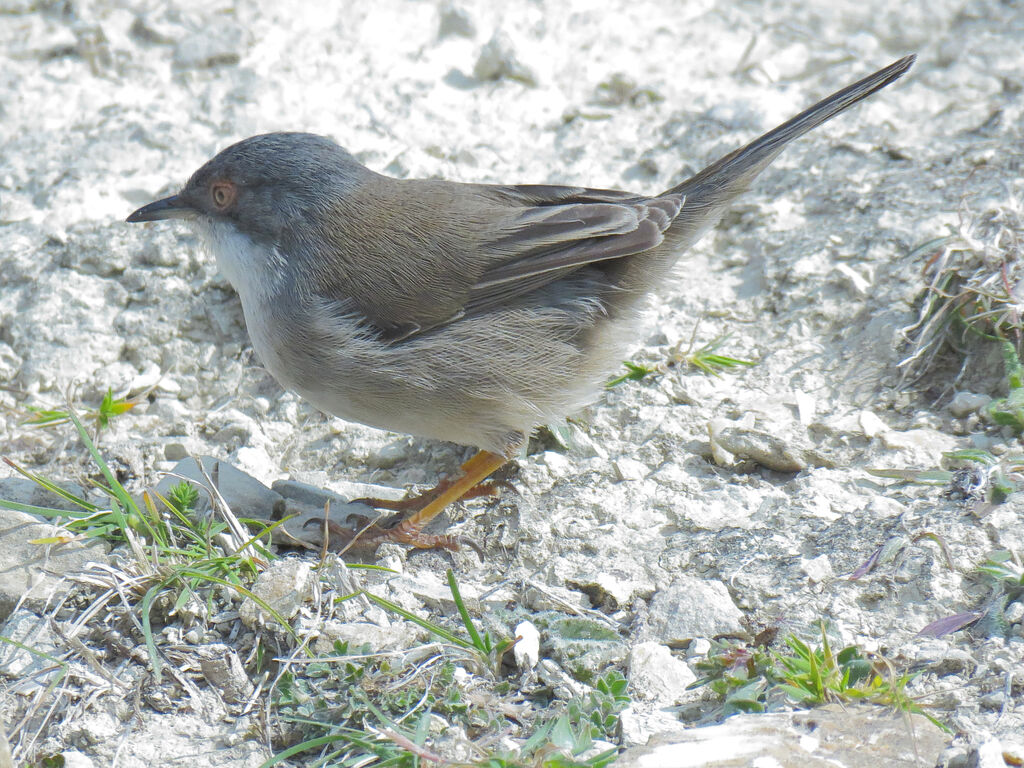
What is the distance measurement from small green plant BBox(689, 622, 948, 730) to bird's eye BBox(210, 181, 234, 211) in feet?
9.29

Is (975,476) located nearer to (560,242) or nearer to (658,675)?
(658,675)

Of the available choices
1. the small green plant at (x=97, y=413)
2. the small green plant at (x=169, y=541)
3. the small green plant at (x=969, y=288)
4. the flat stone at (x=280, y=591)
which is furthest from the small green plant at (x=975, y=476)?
the small green plant at (x=97, y=413)

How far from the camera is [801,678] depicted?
290cm

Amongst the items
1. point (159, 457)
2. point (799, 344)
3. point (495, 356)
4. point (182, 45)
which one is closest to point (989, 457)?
point (799, 344)

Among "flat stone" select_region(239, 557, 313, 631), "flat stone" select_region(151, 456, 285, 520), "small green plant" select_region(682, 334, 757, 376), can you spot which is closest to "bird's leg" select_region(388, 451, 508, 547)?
"flat stone" select_region(151, 456, 285, 520)

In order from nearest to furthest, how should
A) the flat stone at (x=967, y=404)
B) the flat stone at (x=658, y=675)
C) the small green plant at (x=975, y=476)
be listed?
the flat stone at (x=658, y=675) < the small green plant at (x=975, y=476) < the flat stone at (x=967, y=404)

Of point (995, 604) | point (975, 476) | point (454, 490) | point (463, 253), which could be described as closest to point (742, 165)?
point (463, 253)

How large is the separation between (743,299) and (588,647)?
2.45 meters

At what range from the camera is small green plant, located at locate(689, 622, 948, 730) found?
112 inches

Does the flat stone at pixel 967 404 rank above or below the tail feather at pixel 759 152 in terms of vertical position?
below

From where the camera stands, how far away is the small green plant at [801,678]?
9.34 feet

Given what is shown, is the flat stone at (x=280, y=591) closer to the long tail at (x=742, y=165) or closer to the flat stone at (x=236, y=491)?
the flat stone at (x=236, y=491)

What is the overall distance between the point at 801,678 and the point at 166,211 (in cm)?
334

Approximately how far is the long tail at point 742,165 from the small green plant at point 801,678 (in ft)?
6.48
